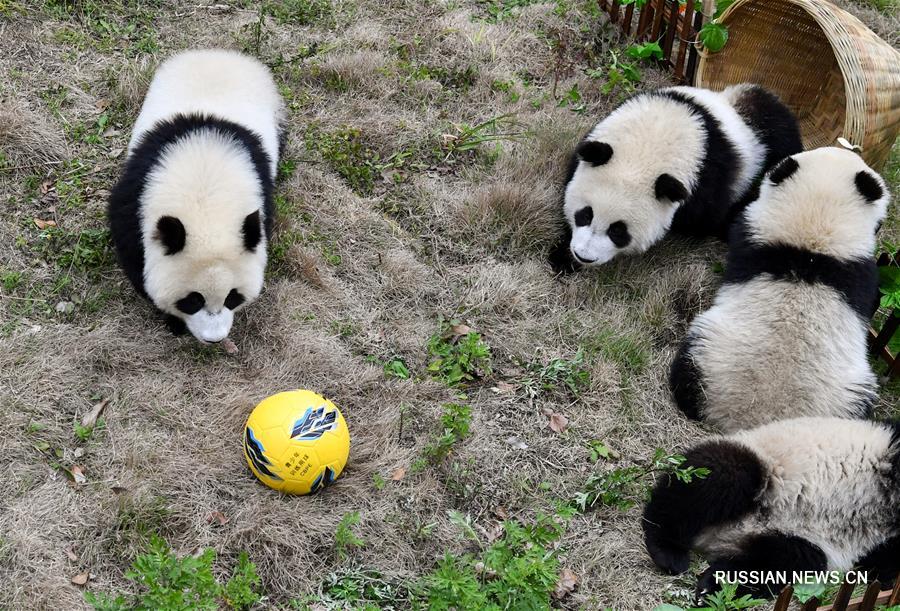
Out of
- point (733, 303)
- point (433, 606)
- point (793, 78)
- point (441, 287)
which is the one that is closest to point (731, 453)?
point (733, 303)

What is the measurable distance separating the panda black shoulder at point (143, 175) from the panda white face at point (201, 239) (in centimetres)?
8

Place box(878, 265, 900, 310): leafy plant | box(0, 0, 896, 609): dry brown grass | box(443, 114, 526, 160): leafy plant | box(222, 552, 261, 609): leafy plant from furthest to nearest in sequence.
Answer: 1. box(443, 114, 526, 160): leafy plant
2. box(878, 265, 900, 310): leafy plant
3. box(0, 0, 896, 609): dry brown grass
4. box(222, 552, 261, 609): leafy plant

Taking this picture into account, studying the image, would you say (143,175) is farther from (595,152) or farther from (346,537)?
(595,152)

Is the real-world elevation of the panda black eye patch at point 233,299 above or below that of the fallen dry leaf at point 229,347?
above

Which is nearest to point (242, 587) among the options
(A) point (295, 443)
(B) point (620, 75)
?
(A) point (295, 443)

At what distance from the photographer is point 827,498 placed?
3.31 metres

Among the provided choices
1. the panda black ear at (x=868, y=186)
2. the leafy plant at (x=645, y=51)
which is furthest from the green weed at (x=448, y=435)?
the leafy plant at (x=645, y=51)

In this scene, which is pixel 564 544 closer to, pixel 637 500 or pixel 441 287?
pixel 637 500

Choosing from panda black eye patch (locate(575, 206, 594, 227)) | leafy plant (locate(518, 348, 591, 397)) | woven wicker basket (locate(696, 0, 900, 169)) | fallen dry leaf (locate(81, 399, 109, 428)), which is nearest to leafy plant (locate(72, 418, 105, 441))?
fallen dry leaf (locate(81, 399, 109, 428))

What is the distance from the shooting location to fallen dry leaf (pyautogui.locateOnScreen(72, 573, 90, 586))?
3.06 metres

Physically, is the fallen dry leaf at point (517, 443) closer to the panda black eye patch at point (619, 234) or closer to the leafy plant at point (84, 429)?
the panda black eye patch at point (619, 234)

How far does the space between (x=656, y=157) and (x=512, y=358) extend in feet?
4.87

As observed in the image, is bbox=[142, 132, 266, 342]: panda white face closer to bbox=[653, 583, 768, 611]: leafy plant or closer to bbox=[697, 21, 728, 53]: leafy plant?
bbox=[653, 583, 768, 611]: leafy plant

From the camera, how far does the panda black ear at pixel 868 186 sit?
434cm
